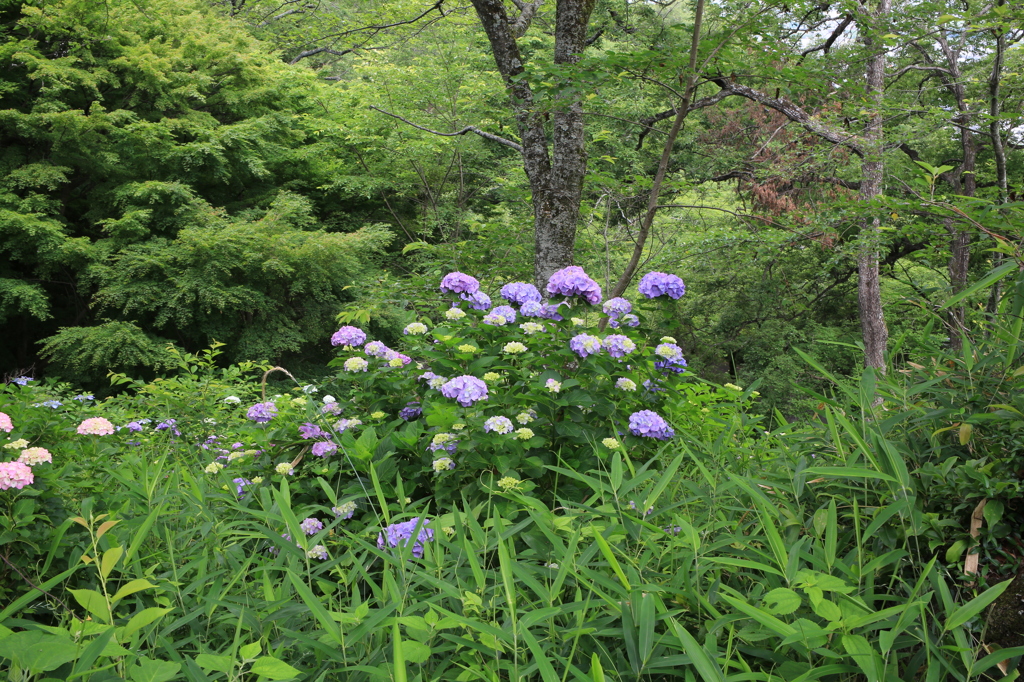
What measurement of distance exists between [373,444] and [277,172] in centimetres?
974

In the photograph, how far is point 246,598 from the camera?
113 centimetres

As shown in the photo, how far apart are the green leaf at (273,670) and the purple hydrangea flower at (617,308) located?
1701mm

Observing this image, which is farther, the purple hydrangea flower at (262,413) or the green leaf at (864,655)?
the purple hydrangea flower at (262,413)

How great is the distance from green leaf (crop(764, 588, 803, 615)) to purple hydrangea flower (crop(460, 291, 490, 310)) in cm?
175

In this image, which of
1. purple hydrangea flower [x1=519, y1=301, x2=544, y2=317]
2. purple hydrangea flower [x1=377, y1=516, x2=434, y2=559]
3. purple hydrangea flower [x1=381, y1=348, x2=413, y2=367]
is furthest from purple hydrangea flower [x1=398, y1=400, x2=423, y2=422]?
purple hydrangea flower [x1=377, y1=516, x2=434, y2=559]

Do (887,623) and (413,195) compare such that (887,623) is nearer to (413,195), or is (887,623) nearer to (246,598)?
(246,598)

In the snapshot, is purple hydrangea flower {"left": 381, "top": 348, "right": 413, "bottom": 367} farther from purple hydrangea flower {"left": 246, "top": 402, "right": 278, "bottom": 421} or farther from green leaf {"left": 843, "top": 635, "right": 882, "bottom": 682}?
green leaf {"left": 843, "top": 635, "right": 882, "bottom": 682}

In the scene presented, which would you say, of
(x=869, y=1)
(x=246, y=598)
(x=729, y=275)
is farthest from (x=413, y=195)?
(x=246, y=598)

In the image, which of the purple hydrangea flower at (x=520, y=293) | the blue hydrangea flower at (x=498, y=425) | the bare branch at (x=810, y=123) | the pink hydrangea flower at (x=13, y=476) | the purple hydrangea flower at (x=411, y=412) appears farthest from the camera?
the bare branch at (x=810, y=123)

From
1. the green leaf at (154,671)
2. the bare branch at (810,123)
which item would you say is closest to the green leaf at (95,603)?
the green leaf at (154,671)

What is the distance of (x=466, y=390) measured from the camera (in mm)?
1812

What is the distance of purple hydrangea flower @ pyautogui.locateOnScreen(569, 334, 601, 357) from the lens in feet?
6.36

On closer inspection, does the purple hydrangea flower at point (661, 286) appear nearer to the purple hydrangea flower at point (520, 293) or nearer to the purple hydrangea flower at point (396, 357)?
the purple hydrangea flower at point (520, 293)

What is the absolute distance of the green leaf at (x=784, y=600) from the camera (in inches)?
32.1
